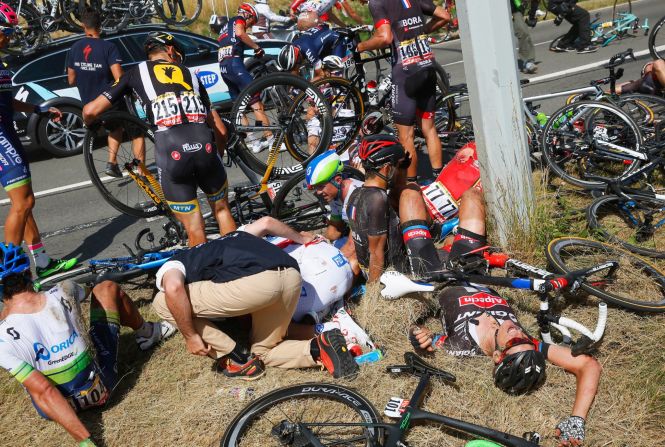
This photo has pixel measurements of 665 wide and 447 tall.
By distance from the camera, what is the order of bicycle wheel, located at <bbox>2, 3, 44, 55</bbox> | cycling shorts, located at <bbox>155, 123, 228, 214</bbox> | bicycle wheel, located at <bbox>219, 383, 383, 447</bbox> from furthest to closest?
bicycle wheel, located at <bbox>2, 3, 44, 55</bbox> → cycling shorts, located at <bbox>155, 123, 228, 214</bbox> → bicycle wheel, located at <bbox>219, 383, 383, 447</bbox>

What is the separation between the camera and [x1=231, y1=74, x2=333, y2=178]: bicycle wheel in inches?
263

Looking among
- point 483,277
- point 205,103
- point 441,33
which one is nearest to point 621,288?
point 483,277

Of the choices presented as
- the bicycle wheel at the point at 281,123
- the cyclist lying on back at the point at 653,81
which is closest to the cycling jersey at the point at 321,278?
the bicycle wheel at the point at 281,123

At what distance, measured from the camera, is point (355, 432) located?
3.58 metres

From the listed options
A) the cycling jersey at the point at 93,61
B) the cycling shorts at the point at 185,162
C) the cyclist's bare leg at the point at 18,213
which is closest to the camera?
the cycling shorts at the point at 185,162

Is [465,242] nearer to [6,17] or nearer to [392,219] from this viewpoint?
[392,219]

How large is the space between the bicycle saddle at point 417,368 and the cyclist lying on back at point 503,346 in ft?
0.63

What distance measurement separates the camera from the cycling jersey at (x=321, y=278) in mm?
4680

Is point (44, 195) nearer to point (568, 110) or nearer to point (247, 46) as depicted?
point (247, 46)

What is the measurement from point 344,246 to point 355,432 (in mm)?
1917

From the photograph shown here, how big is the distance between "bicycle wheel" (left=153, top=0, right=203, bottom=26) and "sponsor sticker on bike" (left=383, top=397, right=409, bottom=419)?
1525 cm

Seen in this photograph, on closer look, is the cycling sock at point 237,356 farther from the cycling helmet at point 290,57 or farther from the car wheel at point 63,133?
the car wheel at point 63,133

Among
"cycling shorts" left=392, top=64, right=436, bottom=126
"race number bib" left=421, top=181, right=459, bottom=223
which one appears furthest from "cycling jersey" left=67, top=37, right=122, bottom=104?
"race number bib" left=421, top=181, right=459, bottom=223

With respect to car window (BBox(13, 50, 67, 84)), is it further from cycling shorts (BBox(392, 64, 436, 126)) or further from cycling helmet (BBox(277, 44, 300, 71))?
cycling shorts (BBox(392, 64, 436, 126))
